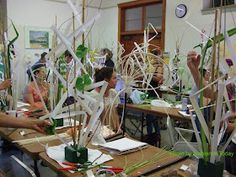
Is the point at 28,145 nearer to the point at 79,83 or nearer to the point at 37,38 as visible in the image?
the point at 79,83

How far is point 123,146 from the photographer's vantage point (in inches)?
70.4

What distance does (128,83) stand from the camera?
7.25ft

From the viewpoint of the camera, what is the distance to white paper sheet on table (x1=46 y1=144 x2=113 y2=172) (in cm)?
156

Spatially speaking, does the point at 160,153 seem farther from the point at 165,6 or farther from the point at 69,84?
the point at 165,6

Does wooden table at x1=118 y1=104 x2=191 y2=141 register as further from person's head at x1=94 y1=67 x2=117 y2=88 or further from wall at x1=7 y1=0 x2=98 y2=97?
wall at x1=7 y1=0 x2=98 y2=97

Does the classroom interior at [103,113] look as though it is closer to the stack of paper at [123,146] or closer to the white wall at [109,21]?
the stack of paper at [123,146]

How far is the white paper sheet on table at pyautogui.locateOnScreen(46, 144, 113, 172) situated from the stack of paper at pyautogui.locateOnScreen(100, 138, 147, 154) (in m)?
0.10

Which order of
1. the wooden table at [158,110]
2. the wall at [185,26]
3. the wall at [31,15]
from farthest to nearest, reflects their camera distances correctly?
the wall at [31,15], the wall at [185,26], the wooden table at [158,110]

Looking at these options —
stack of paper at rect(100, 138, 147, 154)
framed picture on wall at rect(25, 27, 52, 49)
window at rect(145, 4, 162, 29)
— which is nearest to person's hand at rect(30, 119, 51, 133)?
stack of paper at rect(100, 138, 147, 154)

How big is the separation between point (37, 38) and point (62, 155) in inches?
228

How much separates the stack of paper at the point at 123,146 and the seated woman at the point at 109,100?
0.19 m

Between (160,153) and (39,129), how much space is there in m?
0.80

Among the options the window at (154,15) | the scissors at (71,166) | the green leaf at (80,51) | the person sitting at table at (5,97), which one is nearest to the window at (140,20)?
the window at (154,15)

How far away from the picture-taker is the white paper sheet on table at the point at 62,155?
1564 mm
